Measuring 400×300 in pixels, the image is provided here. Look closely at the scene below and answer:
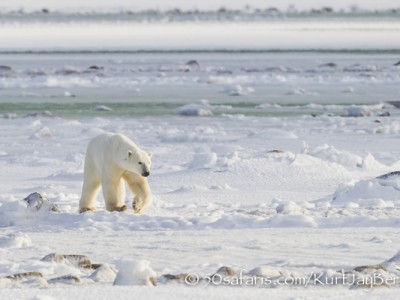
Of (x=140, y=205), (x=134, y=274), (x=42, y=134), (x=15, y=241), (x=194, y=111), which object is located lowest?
(x=194, y=111)

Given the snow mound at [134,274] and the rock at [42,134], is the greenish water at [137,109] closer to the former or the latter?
the rock at [42,134]

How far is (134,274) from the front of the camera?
536cm

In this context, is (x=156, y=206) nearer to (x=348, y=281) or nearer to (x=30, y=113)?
(x=348, y=281)

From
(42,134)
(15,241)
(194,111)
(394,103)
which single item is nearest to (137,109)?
(194,111)

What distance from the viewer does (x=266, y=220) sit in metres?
7.48

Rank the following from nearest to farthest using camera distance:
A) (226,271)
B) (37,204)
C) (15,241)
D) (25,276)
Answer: (25,276) < (226,271) < (15,241) < (37,204)

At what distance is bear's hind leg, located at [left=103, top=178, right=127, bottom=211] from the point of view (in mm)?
8016

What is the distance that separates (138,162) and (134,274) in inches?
101

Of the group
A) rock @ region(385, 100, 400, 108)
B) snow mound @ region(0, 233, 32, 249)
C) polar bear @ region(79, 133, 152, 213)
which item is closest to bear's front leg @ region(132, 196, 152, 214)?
polar bear @ region(79, 133, 152, 213)

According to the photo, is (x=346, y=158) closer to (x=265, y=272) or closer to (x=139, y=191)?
(x=139, y=191)

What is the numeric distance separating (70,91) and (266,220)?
1608 cm

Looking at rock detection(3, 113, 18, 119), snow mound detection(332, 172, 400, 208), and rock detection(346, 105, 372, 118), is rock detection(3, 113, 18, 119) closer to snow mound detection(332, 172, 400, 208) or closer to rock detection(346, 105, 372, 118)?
rock detection(346, 105, 372, 118)

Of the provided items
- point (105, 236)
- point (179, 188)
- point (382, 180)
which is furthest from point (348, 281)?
point (179, 188)

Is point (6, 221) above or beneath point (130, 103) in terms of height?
above
